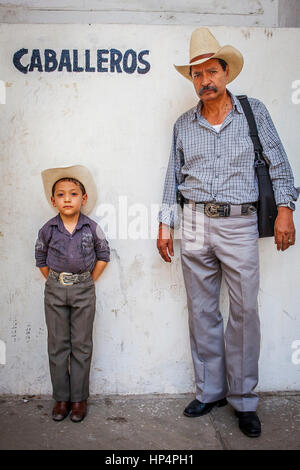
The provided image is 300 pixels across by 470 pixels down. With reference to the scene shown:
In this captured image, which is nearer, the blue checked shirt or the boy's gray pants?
the blue checked shirt

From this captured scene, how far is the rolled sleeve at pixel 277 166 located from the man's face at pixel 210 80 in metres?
0.35

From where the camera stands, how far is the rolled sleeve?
112 inches

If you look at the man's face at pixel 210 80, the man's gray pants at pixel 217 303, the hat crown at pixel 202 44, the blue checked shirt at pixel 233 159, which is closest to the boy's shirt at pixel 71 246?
the man's gray pants at pixel 217 303

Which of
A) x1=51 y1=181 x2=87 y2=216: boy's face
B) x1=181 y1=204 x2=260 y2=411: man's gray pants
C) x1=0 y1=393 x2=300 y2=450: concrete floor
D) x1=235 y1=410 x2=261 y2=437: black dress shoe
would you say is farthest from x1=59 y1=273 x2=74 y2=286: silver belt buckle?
x1=235 y1=410 x2=261 y2=437: black dress shoe

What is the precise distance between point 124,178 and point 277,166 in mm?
1022

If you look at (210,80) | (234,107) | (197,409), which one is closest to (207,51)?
(210,80)

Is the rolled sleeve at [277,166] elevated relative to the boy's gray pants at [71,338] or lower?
elevated

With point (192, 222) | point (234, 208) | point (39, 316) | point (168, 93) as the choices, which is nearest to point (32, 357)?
point (39, 316)

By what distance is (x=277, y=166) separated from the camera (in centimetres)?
287

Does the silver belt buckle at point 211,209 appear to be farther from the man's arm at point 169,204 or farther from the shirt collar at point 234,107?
the shirt collar at point 234,107

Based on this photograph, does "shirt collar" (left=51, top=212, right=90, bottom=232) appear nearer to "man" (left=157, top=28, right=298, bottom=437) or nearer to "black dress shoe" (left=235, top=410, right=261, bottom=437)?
"man" (left=157, top=28, right=298, bottom=437)

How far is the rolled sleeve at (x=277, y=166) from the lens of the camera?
285 cm

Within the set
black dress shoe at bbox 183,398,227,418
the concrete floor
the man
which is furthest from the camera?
black dress shoe at bbox 183,398,227,418

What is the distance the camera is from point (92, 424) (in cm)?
297
